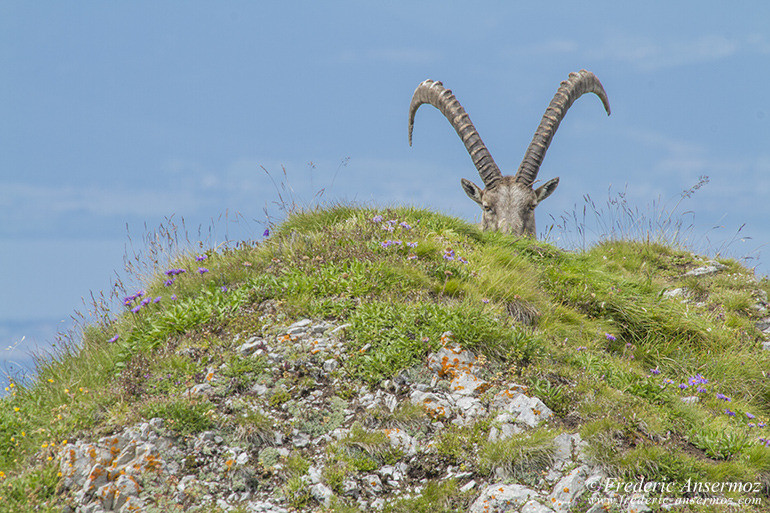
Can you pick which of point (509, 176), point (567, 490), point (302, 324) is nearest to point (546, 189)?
point (509, 176)

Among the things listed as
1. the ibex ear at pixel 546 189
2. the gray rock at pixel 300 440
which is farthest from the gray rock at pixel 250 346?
the ibex ear at pixel 546 189

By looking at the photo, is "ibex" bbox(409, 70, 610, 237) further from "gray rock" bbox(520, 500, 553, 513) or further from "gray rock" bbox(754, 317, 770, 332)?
"gray rock" bbox(520, 500, 553, 513)

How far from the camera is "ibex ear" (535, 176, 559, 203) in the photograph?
1467 centimetres

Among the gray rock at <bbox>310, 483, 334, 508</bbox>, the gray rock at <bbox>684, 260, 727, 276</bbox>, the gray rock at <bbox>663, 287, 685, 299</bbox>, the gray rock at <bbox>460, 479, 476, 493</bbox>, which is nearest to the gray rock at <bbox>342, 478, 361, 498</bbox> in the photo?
the gray rock at <bbox>310, 483, 334, 508</bbox>

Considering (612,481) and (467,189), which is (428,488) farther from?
(467,189)

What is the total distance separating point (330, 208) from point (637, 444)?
23.8ft

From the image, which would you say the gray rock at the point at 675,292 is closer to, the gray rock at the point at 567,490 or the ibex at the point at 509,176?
the ibex at the point at 509,176

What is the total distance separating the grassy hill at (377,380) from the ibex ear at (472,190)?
4.57m

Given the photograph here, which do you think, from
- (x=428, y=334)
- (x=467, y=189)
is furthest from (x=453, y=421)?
(x=467, y=189)

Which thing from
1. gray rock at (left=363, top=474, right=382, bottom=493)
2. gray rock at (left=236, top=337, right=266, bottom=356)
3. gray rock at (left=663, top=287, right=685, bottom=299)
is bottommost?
gray rock at (left=363, top=474, right=382, bottom=493)

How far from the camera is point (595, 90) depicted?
1789 centimetres

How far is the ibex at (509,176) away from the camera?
14.6 meters

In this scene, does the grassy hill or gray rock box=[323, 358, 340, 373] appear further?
gray rock box=[323, 358, 340, 373]

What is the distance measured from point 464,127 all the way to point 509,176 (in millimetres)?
1729
